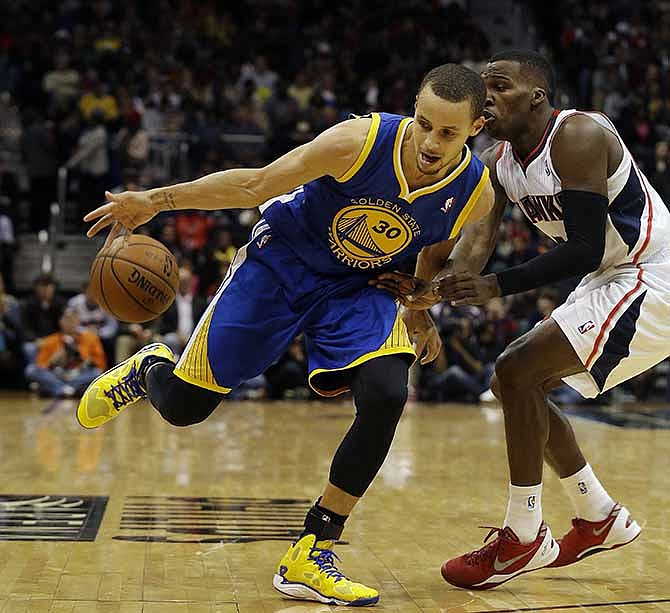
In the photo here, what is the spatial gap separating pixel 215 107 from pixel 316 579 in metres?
12.4

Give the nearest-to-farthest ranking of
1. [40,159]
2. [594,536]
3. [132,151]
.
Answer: [594,536]
[132,151]
[40,159]

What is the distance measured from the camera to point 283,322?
12.5ft

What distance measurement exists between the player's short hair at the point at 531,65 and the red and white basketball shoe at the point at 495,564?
63.1 inches

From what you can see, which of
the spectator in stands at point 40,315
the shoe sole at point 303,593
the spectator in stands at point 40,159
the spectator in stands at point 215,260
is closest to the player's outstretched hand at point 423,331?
the shoe sole at point 303,593

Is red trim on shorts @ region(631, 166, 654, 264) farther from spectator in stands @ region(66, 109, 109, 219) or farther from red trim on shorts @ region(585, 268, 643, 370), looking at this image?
spectator in stands @ region(66, 109, 109, 219)

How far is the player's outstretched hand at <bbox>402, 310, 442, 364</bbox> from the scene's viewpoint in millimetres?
4195

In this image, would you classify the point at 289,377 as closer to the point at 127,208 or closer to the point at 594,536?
the point at 594,536

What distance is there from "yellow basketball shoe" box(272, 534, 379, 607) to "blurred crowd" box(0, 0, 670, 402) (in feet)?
26.2

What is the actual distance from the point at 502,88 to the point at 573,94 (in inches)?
560

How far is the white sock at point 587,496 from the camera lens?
4.06m

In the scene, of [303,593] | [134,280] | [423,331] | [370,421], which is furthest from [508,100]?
[303,593]

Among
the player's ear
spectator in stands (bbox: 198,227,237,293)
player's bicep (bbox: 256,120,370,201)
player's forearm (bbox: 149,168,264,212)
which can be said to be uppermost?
the player's ear

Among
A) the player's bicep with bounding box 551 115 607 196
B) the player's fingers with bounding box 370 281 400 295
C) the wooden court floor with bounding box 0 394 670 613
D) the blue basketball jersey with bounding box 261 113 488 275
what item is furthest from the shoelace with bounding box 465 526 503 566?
the player's bicep with bounding box 551 115 607 196

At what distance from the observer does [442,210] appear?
377 cm
